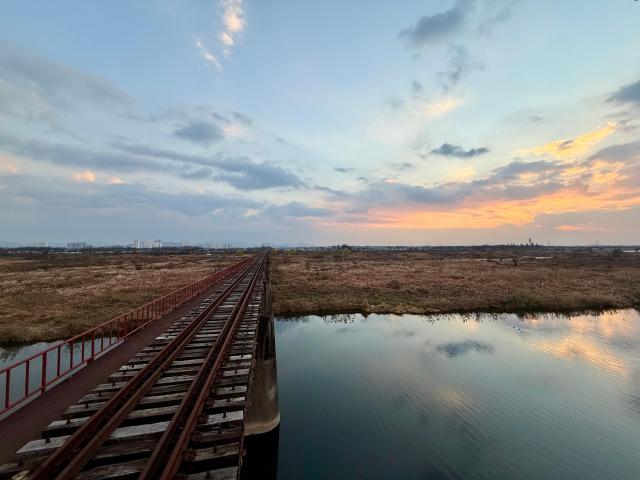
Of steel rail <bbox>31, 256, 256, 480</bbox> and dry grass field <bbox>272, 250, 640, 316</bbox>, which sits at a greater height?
steel rail <bbox>31, 256, 256, 480</bbox>

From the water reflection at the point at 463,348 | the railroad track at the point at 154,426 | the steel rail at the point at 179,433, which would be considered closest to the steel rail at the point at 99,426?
the railroad track at the point at 154,426

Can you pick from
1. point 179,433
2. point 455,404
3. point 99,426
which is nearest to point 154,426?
point 179,433

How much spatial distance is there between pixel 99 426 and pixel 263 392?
5.99 m

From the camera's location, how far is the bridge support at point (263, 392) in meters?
11.6

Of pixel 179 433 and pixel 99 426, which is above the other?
pixel 99 426

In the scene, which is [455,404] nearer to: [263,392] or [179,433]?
[263,392]

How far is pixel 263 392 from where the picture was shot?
11.9 m

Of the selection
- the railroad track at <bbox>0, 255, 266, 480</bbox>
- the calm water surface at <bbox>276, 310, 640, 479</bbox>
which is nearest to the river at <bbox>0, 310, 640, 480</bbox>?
the calm water surface at <bbox>276, 310, 640, 479</bbox>

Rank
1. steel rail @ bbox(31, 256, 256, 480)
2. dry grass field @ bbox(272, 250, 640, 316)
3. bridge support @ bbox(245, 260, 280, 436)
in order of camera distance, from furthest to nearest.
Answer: dry grass field @ bbox(272, 250, 640, 316) < bridge support @ bbox(245, 260, 280, 436) < steel rail @ bbox(31, 256, 256, 480)

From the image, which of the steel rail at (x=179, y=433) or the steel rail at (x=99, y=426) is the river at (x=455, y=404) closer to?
the steel rail at (x=179, y=433)

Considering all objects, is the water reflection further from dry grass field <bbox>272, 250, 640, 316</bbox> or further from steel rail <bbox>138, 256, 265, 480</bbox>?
steel rail <bbox>138, 256, 265, 480</bbox>

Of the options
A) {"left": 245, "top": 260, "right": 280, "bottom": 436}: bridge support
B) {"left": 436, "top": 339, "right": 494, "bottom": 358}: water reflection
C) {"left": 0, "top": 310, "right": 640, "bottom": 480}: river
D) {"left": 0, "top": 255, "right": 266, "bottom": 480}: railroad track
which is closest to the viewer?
{"left": 0, "top": 255, "right": 266, "bottom": 480}: railroad track

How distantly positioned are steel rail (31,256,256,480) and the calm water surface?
17.8ft

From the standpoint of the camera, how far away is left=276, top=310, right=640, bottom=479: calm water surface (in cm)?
1067
